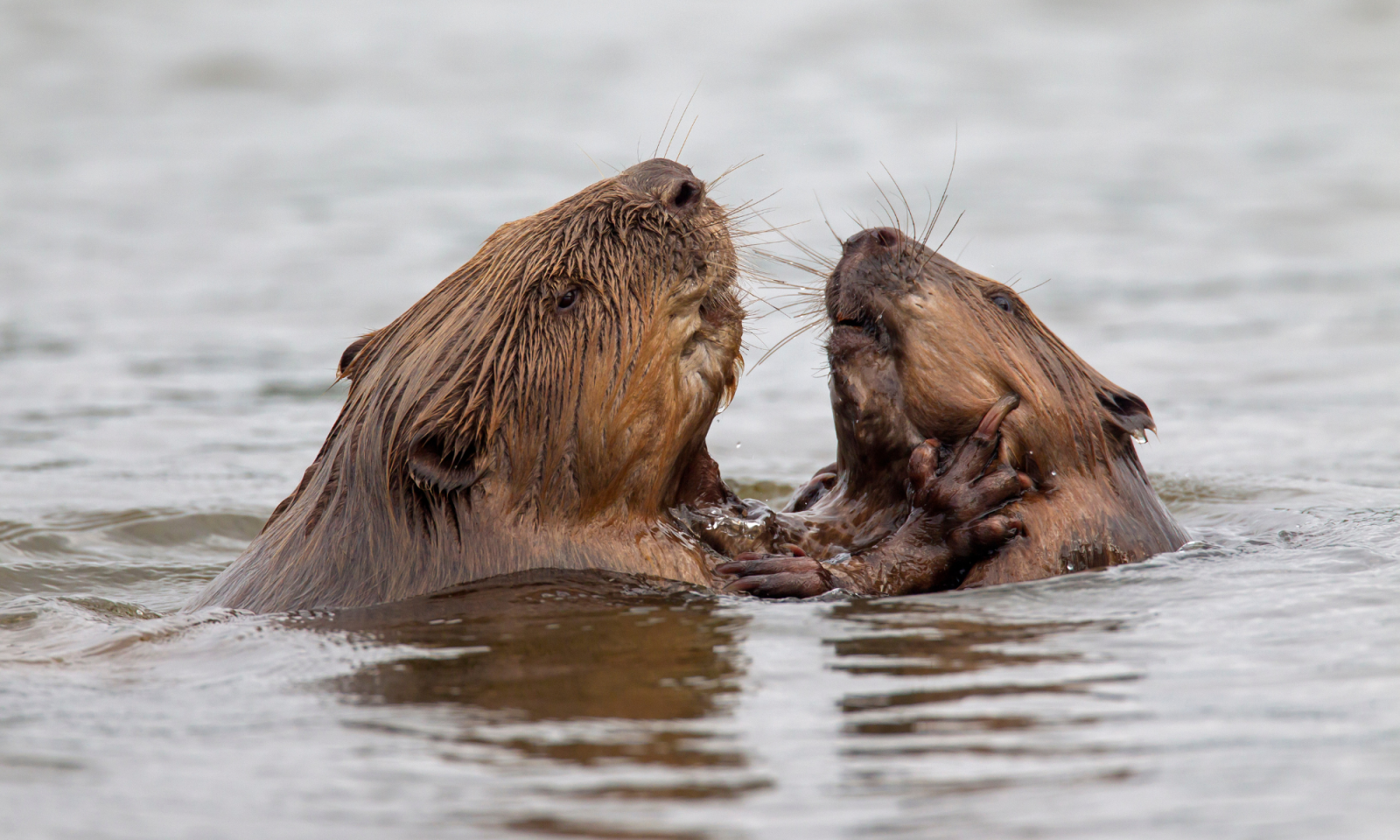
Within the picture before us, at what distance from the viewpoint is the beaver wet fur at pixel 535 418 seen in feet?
16.5

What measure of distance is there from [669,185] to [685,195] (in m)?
0.06

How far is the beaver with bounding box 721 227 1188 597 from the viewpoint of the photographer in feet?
18.3

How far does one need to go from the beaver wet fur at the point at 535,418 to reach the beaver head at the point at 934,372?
1.90ft

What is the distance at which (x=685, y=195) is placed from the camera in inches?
216

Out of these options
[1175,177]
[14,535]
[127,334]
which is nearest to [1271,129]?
[1175,177]

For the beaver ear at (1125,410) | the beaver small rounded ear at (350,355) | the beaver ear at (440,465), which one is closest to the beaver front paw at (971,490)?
the beaver ear at (1125,410)

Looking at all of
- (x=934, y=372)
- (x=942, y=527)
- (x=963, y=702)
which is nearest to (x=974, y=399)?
(x=934, y=372)

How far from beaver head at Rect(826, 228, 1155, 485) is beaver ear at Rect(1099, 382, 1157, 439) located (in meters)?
0.02

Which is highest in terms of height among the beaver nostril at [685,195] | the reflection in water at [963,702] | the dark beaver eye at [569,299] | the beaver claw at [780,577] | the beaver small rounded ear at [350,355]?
the beaver nostril at [685,195]

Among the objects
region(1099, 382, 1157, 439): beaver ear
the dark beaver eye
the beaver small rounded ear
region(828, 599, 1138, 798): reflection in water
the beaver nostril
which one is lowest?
region(828, 599, 1138, 798): reflection in water

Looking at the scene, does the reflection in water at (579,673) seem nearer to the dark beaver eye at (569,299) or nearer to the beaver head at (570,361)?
the beaver head at (570,361)

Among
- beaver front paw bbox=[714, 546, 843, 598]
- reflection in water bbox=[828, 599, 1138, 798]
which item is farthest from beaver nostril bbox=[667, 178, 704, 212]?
reflection in water bbox=[828, 599, 1138, 798]

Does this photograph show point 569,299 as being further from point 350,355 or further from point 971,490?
point 971,490

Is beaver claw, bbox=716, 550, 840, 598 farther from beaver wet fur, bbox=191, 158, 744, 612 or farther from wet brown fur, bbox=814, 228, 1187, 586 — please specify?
wet brown fur, bbox=814, 228, 1187, 586
